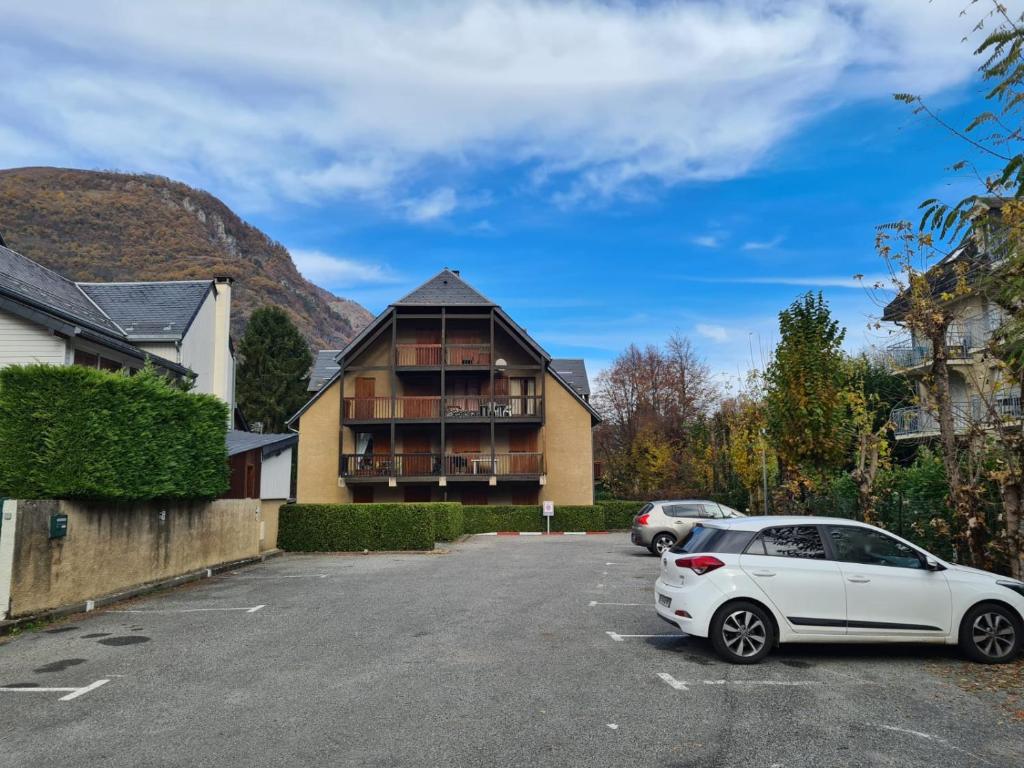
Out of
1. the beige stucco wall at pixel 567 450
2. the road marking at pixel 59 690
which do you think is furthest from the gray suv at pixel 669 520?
the road marking at pixel 59 690

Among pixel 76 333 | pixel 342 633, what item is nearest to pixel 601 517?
pixel 76 333

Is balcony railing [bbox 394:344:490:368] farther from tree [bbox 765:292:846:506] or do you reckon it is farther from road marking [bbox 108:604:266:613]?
road marking [bbox 108:604:266:613]

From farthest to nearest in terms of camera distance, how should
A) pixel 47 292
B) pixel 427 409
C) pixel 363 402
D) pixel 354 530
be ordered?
pixel 363 402, pixel 427 409, pixel 354 530, pixel 47 292

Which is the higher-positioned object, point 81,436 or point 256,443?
point 256,443

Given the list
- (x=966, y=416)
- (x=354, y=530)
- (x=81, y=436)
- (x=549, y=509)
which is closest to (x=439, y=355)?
(x=549, y=509)

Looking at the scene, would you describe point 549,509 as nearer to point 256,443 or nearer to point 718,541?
point 256,443

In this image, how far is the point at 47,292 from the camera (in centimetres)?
2109

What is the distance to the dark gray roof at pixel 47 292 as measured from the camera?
1823 cm

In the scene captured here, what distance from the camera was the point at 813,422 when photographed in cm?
1462

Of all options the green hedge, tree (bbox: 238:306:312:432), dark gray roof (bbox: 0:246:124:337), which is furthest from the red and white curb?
tree (bbox: 238:306:312:432)

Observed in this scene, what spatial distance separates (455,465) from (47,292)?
18599 millimetres

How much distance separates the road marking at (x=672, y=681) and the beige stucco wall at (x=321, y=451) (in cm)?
3034

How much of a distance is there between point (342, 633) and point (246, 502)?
1130 cm

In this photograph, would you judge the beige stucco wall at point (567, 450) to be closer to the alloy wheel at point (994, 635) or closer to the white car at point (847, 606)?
the white car at point (847, 606)
